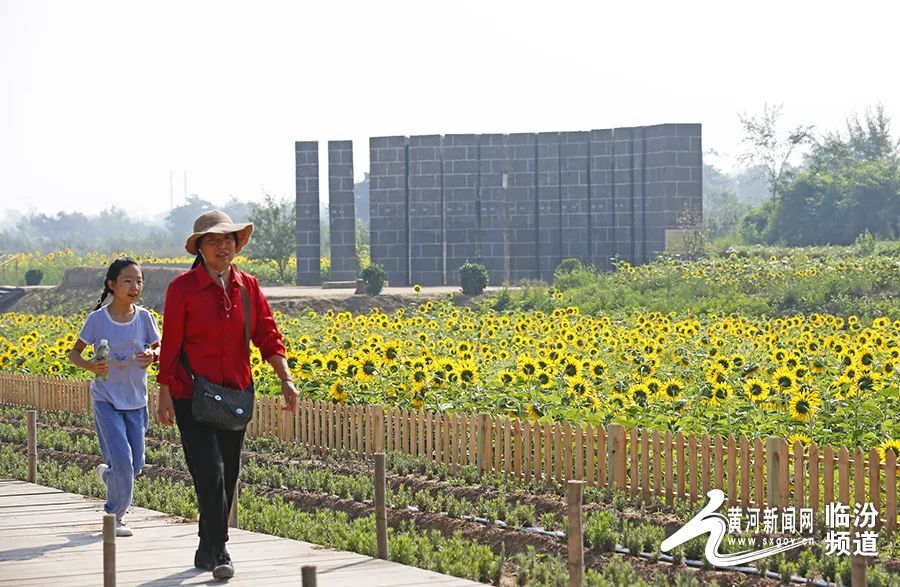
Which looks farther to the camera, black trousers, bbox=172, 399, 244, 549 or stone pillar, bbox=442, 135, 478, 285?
stone pillar, bbox=442, 135, 478, 285

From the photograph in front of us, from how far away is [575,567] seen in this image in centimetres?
786

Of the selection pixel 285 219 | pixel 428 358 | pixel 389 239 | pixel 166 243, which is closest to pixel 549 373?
pixel 428 358

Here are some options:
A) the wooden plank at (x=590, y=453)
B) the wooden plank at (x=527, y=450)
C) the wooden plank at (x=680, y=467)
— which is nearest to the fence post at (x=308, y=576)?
the wooden plank at (x=680, y=467)

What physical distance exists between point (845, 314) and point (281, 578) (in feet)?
77.8

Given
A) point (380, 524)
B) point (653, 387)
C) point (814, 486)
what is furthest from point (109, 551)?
point (653, 387)

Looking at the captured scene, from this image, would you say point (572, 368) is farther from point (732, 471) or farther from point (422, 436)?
point (732, 471)

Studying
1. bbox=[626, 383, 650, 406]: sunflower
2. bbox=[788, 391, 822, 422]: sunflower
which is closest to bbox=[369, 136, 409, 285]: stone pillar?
bbox=[626, 383, 650, 406]: sunflower

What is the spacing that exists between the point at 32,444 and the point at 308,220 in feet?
115

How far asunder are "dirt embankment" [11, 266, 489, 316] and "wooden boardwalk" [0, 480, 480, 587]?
87.4 feet

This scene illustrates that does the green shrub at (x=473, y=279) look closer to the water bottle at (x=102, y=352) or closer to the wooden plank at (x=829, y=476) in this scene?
the wooden plank at (x=829, y=476)

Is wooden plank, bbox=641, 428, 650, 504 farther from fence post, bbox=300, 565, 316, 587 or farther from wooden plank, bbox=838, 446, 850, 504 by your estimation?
fence post, bbox=300, 565, 316, 587

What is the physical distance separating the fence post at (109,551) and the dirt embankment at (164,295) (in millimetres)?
29901

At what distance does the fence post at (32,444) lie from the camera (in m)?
13.3

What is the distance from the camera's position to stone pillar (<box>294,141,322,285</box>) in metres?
48.2
